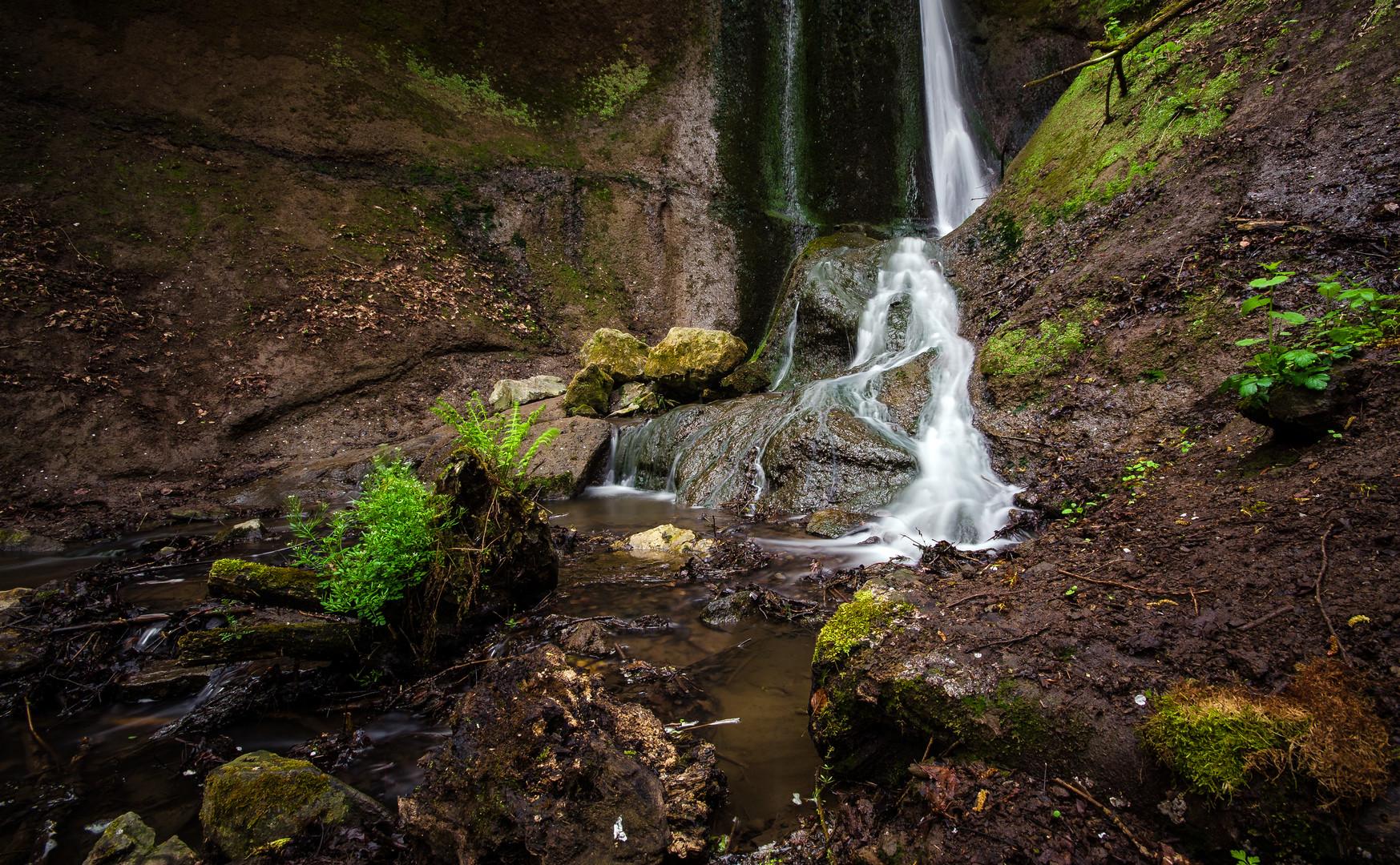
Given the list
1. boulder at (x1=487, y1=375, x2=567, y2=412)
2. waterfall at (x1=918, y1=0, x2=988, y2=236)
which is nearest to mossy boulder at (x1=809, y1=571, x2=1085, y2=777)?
boulder at (x1=487, y1=375, x2=567, y2=412)

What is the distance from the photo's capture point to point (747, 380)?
9789 mm

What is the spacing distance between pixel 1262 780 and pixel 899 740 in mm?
934

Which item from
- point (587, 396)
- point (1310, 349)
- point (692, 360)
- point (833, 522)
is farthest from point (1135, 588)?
point (587, 396)

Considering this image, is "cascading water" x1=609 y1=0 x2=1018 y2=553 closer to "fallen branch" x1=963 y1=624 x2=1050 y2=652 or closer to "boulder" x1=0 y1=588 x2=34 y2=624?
"fallen branch" x1=963 y1=624 x2=1050 y2=652

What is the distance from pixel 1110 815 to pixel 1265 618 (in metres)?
0.97

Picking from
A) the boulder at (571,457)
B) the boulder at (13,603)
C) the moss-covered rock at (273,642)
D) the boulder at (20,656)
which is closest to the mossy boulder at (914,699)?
the moss-covered rock at (273,642)

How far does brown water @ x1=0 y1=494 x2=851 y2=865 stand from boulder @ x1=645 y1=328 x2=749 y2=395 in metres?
5.87

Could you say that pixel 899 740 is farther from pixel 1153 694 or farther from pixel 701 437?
pixel 701 437

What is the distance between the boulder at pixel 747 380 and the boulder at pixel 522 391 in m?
3.69

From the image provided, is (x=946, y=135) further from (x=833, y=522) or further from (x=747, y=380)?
(x=833, y=522)

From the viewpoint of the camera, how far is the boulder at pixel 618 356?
10594mm

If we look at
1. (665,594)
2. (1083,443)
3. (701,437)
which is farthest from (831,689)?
(701,437)

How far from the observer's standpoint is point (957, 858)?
149cm

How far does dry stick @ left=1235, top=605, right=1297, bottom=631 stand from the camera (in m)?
1.85
